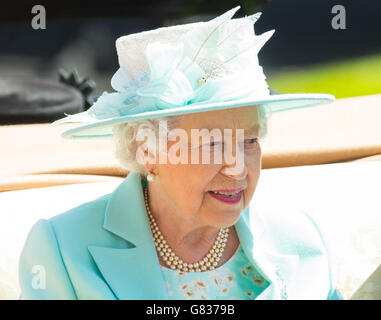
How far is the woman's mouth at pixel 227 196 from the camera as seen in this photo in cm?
204

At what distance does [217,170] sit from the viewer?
202 centimetres

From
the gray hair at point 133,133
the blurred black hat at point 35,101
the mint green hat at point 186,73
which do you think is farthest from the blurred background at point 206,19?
the mint green hat at point 186,73

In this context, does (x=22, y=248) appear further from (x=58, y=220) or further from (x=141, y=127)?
(x=141, y=127)

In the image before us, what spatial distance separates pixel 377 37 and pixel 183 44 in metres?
8.10

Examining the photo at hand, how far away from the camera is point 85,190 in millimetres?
2543

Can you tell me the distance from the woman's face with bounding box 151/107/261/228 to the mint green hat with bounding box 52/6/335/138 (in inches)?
2.3

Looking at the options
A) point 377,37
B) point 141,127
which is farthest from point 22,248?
point 377,37

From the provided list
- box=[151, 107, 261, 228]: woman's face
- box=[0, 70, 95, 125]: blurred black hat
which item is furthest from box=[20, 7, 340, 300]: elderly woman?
box=[0, 70, 95, 125]: blurred black hat

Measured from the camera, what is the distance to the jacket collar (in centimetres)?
207

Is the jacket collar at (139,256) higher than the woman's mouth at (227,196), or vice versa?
the woman's mouth at (227,196)

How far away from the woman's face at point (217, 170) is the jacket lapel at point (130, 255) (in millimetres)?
137

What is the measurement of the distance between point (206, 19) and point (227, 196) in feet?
20.6

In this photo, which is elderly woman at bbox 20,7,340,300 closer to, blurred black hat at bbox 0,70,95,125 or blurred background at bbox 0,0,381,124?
blurred black hat at bbox 0,70,95,125

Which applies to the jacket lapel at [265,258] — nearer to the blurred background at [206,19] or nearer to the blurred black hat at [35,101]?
the blurred black hat at [35,101]
